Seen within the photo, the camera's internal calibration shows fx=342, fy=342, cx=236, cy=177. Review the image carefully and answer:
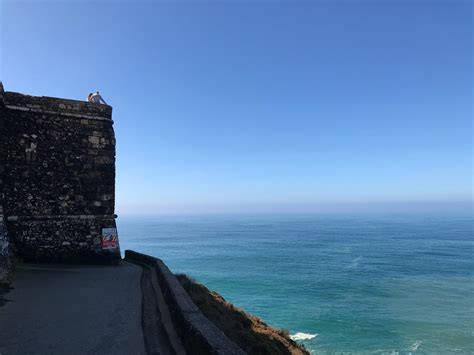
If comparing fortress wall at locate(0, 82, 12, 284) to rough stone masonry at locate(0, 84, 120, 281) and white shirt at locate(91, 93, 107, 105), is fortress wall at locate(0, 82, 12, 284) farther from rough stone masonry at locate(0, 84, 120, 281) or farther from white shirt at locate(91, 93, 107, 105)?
white shirt at locate(91, 93, 107, 105)

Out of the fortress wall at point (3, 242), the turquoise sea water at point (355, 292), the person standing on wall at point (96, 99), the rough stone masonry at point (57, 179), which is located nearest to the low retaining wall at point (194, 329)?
the fortress wall at point (3, 242)

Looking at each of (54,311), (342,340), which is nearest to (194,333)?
(54,311)

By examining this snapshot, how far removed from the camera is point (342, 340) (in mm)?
25156

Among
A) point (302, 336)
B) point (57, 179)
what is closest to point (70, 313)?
point (57, 179)

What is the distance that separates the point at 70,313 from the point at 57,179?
5.96 metres

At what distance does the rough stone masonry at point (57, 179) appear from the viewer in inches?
414

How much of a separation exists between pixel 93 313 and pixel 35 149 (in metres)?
6.62

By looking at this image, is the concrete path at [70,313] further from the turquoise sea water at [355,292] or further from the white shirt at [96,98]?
the turquoise sea water at [355,292]

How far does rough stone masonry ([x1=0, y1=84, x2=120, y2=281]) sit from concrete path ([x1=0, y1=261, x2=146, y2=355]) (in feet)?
4.03

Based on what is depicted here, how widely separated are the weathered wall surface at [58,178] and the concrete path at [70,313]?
118cm

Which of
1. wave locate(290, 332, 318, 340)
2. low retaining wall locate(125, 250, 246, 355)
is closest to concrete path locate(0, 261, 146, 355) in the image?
low retaining wall locate(125, 250, 246, 355)

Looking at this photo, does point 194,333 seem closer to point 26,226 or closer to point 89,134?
point 26,226

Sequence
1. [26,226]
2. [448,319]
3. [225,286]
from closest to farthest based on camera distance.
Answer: [26,226] < [448,319] < [225,286]

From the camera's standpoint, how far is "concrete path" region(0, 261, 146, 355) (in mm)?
5082
